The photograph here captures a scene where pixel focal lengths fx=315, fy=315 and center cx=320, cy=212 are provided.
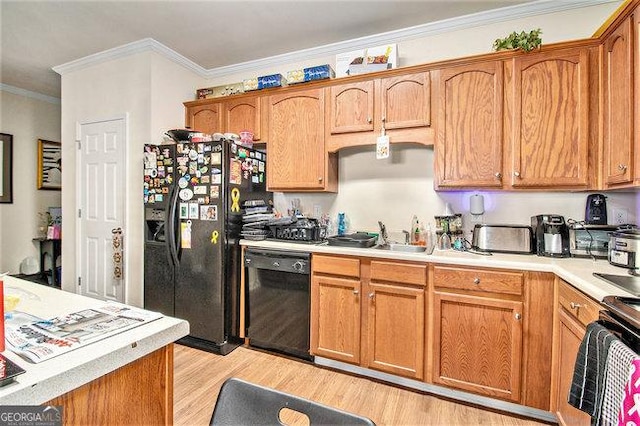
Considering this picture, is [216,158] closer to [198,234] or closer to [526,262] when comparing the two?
[198,234]

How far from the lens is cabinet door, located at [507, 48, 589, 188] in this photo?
2004mm

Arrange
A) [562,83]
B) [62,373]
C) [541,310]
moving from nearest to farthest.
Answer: [62,373]
[541,310]
[562,83]

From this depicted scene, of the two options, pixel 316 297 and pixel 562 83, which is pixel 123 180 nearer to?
pixel 316 297

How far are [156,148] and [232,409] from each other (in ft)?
8.50

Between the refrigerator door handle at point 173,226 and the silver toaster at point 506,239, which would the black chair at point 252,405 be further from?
the refrigerator door handle at point 173,226

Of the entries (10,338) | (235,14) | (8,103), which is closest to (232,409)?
(10,338)

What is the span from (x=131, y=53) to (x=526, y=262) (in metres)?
3.76

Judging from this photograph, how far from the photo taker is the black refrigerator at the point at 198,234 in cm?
258

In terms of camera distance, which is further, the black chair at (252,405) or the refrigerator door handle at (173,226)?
the refrigerator door handle at (173,226)

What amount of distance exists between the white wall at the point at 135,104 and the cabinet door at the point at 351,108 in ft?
5.53

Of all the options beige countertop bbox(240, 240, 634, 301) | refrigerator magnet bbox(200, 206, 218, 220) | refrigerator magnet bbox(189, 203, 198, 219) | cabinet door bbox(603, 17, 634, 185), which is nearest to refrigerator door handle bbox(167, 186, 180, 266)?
refrigerator magnet bbox(189, 203, 198, 219)

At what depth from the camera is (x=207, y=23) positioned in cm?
264

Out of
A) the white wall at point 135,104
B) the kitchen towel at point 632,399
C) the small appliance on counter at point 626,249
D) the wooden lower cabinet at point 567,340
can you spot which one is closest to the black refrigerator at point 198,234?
the white wall at point 135,104

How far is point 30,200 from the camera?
4199 mm
